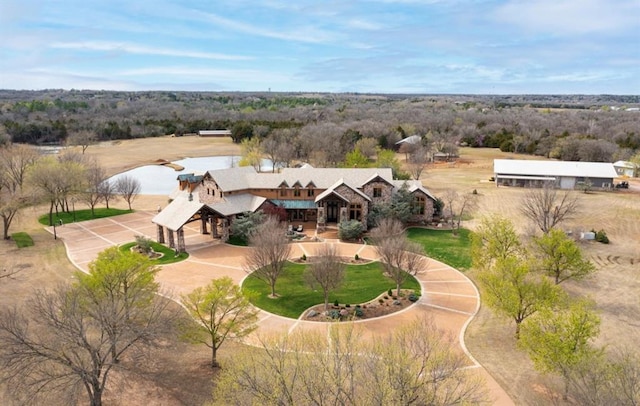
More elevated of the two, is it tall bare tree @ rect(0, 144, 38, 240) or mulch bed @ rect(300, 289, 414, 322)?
tall bare tree @ rect(0, 144, 38, 240)

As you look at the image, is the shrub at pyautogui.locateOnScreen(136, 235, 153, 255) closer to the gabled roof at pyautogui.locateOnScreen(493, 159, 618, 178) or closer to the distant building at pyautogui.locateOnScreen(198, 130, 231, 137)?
the gabled roof at pyautogui.locateOnScreen(493, 159, 618, 178)

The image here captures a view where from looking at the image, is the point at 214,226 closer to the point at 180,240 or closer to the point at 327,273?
the point at 180,240

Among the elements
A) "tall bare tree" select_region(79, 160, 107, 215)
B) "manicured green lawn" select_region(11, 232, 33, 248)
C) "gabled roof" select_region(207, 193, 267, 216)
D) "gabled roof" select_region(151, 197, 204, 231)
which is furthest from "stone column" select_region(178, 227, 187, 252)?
"tall bare tree" select_region(79, 160, 107, 215)

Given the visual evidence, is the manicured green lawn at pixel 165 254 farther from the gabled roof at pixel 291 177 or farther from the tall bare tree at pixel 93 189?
the tall bare tree at pixel 93 189

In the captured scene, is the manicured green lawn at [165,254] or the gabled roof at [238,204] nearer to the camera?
the manicured green lawn at [165,254]

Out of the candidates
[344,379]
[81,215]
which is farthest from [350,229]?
[81,215]

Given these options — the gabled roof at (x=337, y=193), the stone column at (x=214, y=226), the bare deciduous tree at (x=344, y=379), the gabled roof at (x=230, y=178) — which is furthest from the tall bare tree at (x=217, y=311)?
the gabled roof at (x=230, y=178)
